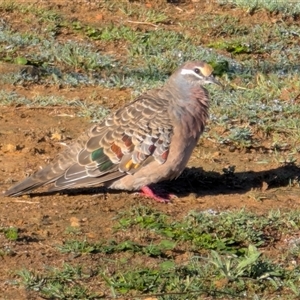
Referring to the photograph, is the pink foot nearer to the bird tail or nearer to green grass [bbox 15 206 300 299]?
green grass [bbox 15 206 300 299]

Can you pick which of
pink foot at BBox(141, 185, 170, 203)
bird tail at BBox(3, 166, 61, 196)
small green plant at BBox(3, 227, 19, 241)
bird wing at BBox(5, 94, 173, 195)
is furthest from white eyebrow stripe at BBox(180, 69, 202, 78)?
small green plant at BBox(3, 227, 19, 241)

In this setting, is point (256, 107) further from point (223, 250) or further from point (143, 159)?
point (223, 250)

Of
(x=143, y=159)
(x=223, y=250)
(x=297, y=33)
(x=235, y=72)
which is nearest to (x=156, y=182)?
(x=143, y=159)

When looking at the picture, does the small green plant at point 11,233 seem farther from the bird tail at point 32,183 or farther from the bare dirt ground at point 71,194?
the bird tail at point 32,183

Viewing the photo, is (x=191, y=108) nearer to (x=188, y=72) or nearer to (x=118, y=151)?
(x=188, y=72)

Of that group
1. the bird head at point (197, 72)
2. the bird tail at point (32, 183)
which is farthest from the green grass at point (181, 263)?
the bird head at point (197, 72)

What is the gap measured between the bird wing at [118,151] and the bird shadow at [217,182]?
302mm

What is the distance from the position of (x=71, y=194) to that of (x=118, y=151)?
19.6 inches

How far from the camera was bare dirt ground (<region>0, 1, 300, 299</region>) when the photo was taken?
6.26 m

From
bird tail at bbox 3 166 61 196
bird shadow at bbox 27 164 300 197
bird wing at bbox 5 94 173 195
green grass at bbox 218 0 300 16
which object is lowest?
green grass at bbox 218 0 300 16

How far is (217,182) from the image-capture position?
7965mm

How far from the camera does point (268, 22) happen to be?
1258 cm

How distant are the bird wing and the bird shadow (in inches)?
11.9

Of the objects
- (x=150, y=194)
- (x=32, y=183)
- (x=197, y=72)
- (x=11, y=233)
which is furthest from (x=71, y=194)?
(x=197, y=72)
